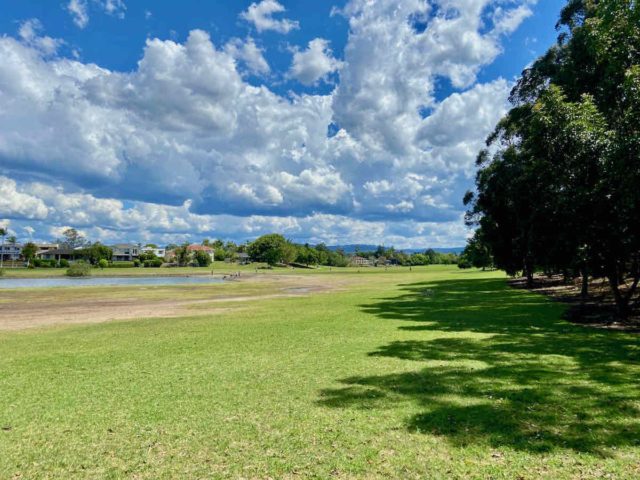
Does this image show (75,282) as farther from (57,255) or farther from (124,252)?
(124,252)

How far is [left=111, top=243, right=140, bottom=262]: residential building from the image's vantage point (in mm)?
171625

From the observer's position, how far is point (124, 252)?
17550cm

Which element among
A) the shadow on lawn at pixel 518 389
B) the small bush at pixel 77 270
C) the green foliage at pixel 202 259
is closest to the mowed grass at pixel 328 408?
the shadow on lawn at pixel 518 389

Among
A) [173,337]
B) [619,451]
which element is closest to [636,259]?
[619,451]

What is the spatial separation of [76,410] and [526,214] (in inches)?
1033

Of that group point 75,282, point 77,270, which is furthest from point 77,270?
point 75,282

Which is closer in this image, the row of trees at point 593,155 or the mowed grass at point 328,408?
the mowed grass at point 328,408

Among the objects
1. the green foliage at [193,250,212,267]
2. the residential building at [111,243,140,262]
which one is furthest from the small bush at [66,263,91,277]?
the residential building at [111,243,140,262]

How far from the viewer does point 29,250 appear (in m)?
130

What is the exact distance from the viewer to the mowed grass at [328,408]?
496cm

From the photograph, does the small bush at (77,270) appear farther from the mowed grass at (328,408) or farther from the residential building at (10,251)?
the residential building at (10,251)

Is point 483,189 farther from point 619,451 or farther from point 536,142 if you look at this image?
point 619,451

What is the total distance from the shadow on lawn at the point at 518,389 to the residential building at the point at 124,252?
183511 millimetres

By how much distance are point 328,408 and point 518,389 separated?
12.9 ft
